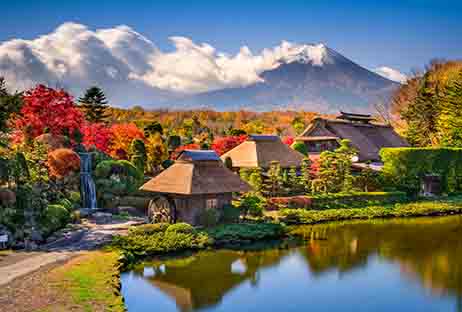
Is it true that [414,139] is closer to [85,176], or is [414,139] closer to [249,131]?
[249,131]

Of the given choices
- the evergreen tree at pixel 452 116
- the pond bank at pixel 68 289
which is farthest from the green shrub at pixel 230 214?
the evergreen tree at pixel 452 116

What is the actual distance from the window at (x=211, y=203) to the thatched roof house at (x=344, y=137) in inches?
780

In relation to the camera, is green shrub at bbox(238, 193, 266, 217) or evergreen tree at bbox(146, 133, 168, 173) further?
evergreen tree at bbox(146, 133, 168, 173)

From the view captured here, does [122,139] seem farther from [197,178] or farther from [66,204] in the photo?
[197,178]

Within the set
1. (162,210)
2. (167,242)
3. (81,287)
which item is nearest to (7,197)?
(167,242)

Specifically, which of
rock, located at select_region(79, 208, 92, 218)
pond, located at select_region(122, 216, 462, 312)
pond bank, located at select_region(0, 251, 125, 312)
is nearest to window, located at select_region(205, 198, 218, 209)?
pond, located at select_region(122, 216, 462, 312)

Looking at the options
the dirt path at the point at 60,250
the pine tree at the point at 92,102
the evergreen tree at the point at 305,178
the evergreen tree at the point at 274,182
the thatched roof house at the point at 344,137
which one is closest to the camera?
the dirt path at the point at 60,250

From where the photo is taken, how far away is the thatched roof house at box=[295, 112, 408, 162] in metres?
42.2

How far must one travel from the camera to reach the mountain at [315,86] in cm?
14750

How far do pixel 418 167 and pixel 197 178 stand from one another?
2103 cm

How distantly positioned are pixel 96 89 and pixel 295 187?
883 inches

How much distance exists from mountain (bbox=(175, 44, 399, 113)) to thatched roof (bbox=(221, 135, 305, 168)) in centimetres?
10680

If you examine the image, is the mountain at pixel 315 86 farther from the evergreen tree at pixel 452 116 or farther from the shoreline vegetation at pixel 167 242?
the shoreline vegetation at pixel 167 242

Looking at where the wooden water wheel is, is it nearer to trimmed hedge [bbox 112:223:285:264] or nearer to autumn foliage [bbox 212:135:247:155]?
trimmed hedge [bbox 112:223:285:264]
